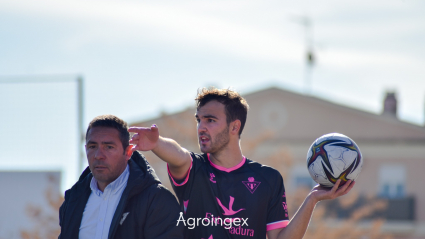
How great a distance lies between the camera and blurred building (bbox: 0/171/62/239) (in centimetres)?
1081

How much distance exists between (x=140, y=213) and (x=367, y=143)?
2376 centimetres

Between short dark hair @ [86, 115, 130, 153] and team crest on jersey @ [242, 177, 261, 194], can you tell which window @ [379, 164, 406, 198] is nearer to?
team crest on jersey @ [242, 177, 261, 194]

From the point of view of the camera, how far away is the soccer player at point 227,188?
4715 millimetres

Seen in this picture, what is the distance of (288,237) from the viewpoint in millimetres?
4785

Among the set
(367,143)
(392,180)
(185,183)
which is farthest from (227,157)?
(392,180)

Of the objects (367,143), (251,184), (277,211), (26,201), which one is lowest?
(367,143)

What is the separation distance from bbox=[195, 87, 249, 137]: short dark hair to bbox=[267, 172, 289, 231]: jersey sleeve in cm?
65

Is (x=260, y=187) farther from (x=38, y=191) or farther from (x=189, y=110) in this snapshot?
(x=189, y=110)

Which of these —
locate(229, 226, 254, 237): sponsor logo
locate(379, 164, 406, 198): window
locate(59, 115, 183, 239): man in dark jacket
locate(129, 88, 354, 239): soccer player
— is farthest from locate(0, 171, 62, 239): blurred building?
locate(379, 164, 406, 198): window

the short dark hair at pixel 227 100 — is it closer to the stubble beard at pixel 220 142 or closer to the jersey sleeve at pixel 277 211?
the stubble beard at pixel 220 142

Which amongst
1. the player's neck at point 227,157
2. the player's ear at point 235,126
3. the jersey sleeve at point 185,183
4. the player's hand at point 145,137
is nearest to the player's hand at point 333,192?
the player's neck at point 227,157

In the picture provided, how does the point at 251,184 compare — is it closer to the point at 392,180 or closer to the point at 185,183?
the point at 185,183

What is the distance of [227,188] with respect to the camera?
486 cm

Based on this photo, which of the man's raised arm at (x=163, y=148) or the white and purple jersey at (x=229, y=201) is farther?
the white and purple jersey at (x=229, y=201)
